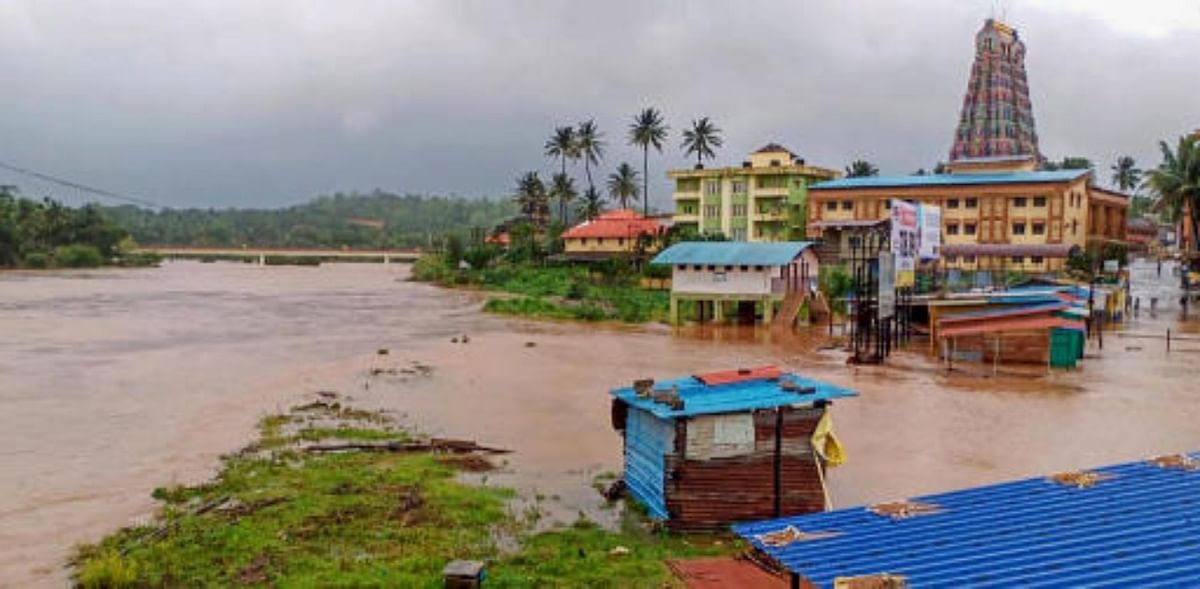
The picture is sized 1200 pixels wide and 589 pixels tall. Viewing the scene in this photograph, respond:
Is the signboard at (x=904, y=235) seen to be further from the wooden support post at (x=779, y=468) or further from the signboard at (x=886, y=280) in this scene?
the wooden support post at (x=779, y=468)

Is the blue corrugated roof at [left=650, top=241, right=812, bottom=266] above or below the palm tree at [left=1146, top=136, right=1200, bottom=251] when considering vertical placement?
below

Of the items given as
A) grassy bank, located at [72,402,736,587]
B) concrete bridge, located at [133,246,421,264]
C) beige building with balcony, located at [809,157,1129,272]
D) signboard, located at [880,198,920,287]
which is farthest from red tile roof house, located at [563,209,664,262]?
concrete bridge, located at [133,246,421,264]

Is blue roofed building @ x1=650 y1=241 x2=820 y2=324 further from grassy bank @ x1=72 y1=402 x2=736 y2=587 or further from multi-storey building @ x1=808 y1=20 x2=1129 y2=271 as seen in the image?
grassy bank @ x1=72 y1=402 x2=736 y2=587

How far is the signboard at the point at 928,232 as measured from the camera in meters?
31.7

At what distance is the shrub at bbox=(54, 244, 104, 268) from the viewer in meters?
100

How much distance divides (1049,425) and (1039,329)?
35.3 ft

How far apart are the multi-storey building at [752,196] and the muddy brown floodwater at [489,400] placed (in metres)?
27.1

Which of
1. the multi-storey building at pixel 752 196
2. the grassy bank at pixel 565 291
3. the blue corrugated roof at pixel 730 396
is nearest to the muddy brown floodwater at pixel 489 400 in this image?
the blue corrugated roof at pixel 730 396

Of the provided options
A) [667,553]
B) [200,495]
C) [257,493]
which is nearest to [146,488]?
[200,495]

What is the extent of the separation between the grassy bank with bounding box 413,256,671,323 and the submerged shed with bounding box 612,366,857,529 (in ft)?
117

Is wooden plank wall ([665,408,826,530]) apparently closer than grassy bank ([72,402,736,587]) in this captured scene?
No

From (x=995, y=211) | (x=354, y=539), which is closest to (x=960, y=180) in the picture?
(x=995, y=211)

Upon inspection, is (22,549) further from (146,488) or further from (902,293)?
(902,293)

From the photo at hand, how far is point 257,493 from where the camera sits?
14.1 metres
